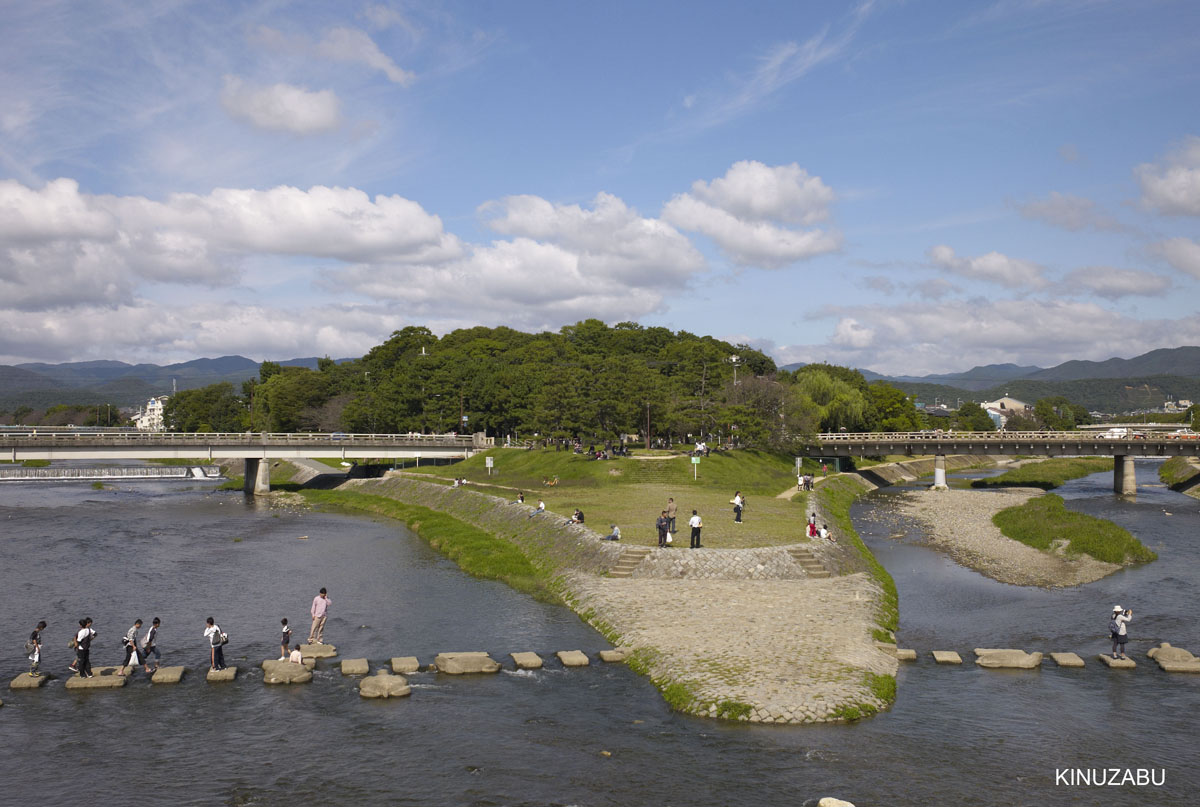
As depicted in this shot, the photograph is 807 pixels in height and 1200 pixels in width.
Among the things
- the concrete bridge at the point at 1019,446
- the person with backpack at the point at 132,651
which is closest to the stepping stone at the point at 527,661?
the person with backpack at the point at 132,651

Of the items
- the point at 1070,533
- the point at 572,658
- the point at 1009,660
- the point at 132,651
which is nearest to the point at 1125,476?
the point at 1070,533

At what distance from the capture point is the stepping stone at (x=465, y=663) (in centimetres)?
2967

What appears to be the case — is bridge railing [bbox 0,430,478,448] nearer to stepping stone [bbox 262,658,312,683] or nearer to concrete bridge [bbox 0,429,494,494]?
concrete bridge [bbox 0,429,494,494]

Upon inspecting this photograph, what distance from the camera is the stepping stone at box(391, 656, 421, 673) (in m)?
29.8

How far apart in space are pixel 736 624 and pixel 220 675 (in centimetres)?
1894

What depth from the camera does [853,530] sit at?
64625mm

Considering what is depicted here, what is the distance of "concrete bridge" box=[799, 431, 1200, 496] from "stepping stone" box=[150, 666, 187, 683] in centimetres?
9160

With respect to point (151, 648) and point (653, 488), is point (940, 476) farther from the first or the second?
point (151, 648)

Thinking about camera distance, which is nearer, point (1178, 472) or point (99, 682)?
point (99, 682)

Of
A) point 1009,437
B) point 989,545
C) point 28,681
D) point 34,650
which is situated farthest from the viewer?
point 1009,437

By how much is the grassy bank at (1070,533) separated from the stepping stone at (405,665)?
4319 cm

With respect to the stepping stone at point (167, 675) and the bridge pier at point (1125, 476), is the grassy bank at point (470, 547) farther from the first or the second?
the bridge pier at point (1125, 476)

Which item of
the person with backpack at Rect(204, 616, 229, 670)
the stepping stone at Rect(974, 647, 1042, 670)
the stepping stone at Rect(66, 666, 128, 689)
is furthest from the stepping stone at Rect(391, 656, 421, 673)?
the stepping stone at Rect(974, 647, 1042, 670)

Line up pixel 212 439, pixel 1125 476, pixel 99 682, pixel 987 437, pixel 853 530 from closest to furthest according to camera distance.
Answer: pixel 99 682, pixel 853 530, pixel 1125 476, pixel 212 439, pixel 987 437
